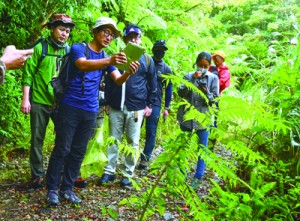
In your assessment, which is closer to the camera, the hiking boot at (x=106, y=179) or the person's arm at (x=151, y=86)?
the hiking boot at (x=106, y=179)

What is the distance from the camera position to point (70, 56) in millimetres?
3449

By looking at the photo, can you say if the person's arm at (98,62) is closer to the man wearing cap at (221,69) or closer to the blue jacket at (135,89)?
the blue jacket at (135,89)

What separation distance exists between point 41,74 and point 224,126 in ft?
7.15

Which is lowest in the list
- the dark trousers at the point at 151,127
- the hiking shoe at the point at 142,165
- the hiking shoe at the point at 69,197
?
the hiking shoe at the point at 142,165

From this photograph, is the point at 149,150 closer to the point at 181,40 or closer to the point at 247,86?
the point at 247,86

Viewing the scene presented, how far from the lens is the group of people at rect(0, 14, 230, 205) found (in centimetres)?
350

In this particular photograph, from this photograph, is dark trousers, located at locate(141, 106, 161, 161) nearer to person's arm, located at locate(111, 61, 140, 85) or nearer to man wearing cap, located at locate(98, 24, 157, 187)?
man wearing cap, located at locate(98, 24, 157, 187)

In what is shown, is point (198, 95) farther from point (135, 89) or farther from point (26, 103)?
point (26, 103)

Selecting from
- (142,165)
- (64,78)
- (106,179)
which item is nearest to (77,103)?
(64,78)

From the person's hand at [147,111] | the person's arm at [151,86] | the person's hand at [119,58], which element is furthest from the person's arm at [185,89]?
the person's hand at [119,58]

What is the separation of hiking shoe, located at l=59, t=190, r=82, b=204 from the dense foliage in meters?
0.61

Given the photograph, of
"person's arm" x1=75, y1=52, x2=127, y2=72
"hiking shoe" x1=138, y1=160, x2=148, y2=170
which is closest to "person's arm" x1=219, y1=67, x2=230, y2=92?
"hiking shoe" x1=138, y1=160, x2=148, y2=170

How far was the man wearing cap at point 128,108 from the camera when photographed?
440 cm

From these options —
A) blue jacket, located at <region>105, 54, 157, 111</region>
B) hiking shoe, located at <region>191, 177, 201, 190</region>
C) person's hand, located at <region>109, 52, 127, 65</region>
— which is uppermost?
person's hand, located at <region>109, 52, 127, 65</region>
